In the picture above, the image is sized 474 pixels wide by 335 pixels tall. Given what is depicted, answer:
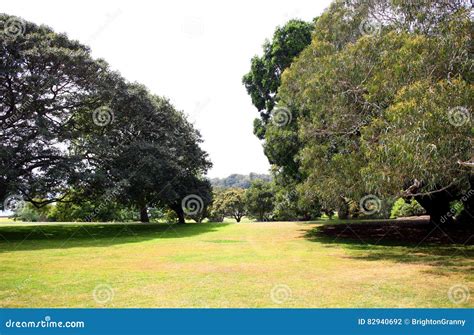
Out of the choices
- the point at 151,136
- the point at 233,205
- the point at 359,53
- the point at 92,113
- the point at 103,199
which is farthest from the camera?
the point at 233,205

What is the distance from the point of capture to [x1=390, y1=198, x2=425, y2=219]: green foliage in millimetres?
40656

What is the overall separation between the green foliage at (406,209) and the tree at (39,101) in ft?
113

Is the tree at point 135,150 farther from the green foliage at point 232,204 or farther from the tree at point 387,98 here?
the green foliage at point 232,204

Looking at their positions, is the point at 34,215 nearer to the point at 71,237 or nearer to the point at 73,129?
the point at 73,129

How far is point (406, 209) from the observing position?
41.8 metres

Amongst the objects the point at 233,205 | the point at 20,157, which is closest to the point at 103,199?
the point at 20,157

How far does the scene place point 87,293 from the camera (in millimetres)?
7398

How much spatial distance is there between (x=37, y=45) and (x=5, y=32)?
1.61m

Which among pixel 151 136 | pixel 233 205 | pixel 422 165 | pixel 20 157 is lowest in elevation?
pixel 233 205

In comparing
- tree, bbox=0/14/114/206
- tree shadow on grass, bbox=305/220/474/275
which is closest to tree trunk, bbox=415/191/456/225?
tree shadow on grass, bbox=305/220/474/275

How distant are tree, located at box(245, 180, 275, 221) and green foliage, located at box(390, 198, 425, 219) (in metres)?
18.1

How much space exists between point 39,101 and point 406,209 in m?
38.5

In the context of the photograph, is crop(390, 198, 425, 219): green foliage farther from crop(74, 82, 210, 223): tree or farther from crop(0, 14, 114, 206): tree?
crop(0, 14, 114, 206): tree
